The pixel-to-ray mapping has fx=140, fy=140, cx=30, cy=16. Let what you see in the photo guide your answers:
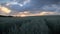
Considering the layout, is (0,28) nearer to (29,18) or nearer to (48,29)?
(29,18)

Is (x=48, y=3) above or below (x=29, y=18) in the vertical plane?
above

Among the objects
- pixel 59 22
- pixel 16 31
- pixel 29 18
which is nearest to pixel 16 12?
pixel 29 18

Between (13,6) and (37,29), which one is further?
(13,6)

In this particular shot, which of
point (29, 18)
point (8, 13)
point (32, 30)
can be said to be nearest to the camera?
point (32, 30)

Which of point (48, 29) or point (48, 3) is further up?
point (48, 3)

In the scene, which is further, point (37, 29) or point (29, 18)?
point (29, 18)

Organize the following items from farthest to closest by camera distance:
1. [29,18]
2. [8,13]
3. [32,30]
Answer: [8,13] < [29,18] < [32,30]

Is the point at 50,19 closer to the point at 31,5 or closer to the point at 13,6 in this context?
the point at 31,5

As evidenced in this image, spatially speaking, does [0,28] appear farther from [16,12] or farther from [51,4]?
[51,4]

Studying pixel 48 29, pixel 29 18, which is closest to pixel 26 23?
Result: pixel 29 18
